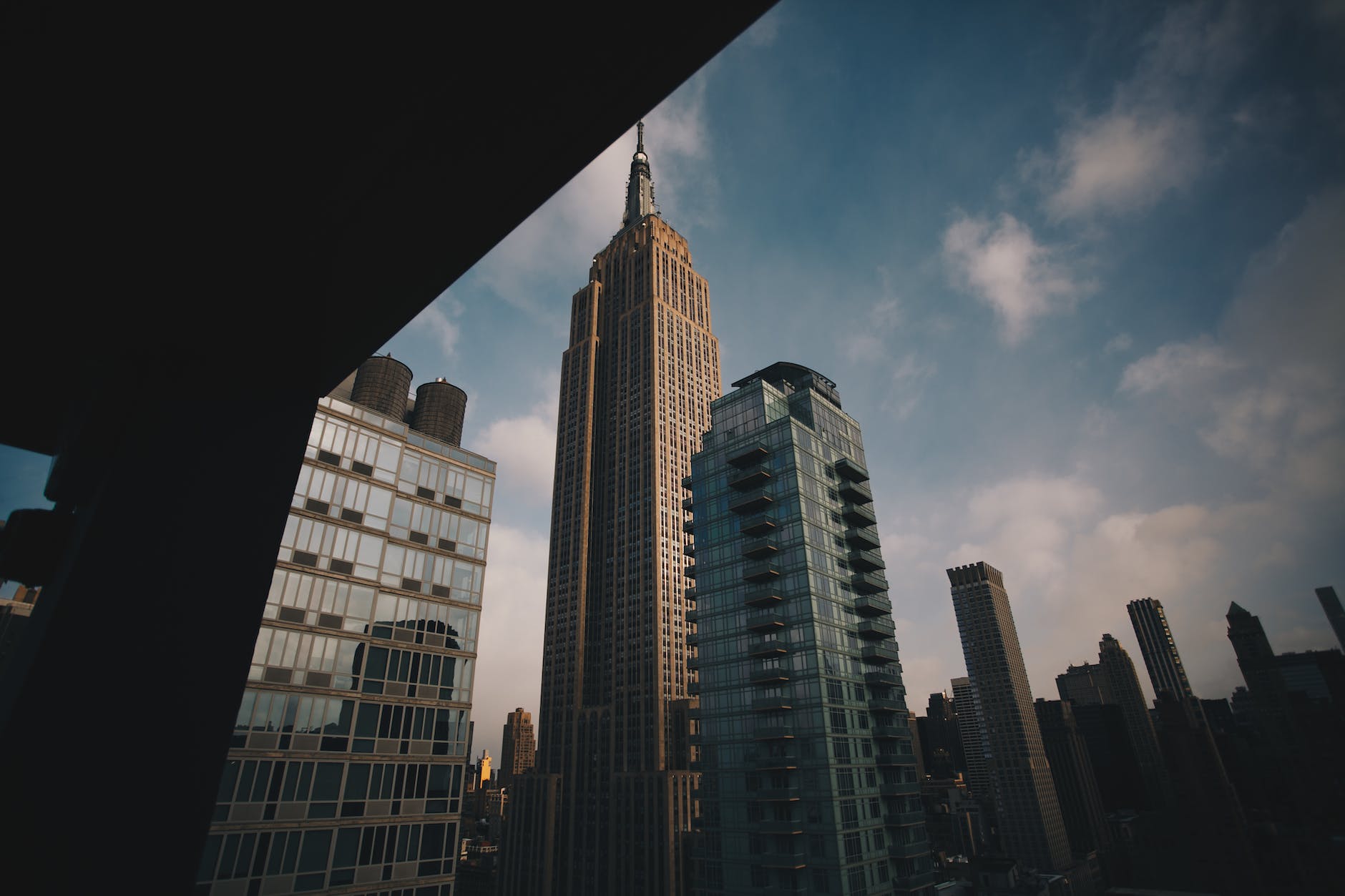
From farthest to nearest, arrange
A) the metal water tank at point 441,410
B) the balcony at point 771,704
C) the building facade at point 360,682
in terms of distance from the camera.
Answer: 1. the metal water tank at point 441,410
2. the balcony at point 771,704
3. the building facade at point 360,682

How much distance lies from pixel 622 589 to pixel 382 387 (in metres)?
54.9

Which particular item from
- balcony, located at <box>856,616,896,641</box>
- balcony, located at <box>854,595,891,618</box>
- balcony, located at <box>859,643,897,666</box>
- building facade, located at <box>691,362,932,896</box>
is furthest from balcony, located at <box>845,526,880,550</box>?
balcony, located at <box>859,643,897,666</box>

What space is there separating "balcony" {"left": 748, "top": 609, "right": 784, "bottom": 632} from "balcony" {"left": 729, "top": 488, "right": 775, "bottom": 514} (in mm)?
9359

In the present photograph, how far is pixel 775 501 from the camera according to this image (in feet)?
173

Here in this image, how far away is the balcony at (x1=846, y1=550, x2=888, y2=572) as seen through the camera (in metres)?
56.1

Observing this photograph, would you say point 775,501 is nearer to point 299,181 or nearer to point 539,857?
point 299,181

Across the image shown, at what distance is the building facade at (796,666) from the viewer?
43.0 meters

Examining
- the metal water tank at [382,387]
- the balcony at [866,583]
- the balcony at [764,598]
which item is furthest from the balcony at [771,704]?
the metal water tank at [382,387]

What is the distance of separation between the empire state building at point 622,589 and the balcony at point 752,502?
1177 inches

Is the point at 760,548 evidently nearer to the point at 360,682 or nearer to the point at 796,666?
the point at 796,666

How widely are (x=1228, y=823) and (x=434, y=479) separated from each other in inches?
8035

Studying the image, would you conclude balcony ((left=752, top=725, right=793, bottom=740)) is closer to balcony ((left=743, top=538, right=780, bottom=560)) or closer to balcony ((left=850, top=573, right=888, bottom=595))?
balcony ((left=743, top=538, right=780, bottom=560))

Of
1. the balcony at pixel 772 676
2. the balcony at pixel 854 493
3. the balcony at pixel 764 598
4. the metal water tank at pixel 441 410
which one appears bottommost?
the balcony at pixel 772 676

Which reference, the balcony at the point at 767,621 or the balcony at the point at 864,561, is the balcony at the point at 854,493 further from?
the balcony at the point at 767,621
